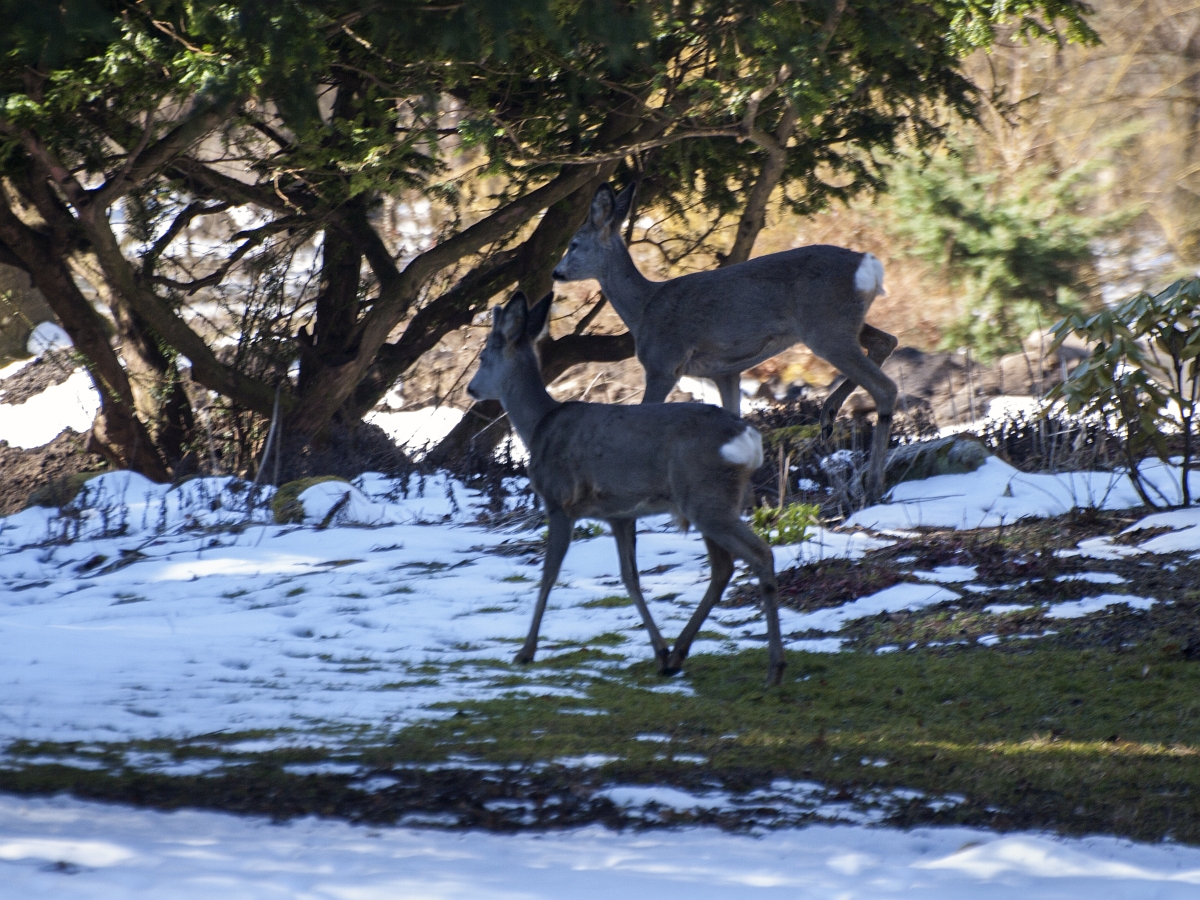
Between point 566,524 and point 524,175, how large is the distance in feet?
27.0

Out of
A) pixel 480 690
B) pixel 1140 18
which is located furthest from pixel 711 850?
pixel 1140 18

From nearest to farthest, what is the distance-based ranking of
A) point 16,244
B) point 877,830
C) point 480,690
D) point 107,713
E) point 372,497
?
point 877,830 < point 107,713 < point 480,690 < point 372,497 < point 16,244

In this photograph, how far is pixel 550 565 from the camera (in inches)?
232

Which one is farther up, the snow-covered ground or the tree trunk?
the tree trunk

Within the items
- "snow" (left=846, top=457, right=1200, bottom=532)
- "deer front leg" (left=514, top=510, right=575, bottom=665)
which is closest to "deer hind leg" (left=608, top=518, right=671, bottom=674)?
"deer front leg" (left=514, top=510, right=575, bottom=665)

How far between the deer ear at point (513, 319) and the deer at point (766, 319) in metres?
2.57

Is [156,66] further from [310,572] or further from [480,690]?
[480,690]

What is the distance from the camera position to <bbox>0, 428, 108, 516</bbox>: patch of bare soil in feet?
46.6

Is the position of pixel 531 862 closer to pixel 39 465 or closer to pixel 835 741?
pixel 835 741

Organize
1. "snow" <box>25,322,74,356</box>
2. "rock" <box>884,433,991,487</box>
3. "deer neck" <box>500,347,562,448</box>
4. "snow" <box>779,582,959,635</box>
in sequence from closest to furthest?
"snow" <box>779,582,959,635</box>
"deer neck" <box>500,347,562,448</box>
"rock" <box>884,433,991,487</box>
"snow" <box>25,322,74,356</box>

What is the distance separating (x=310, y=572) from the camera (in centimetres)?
777

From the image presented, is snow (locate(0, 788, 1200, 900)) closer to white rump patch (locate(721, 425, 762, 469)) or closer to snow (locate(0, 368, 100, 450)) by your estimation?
white rump patch (locate(721, 425, 762, 469))

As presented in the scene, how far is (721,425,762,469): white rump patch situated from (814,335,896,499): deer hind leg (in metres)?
3.84

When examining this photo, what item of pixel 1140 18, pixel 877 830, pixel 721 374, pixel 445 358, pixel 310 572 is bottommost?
pixel 877 830
